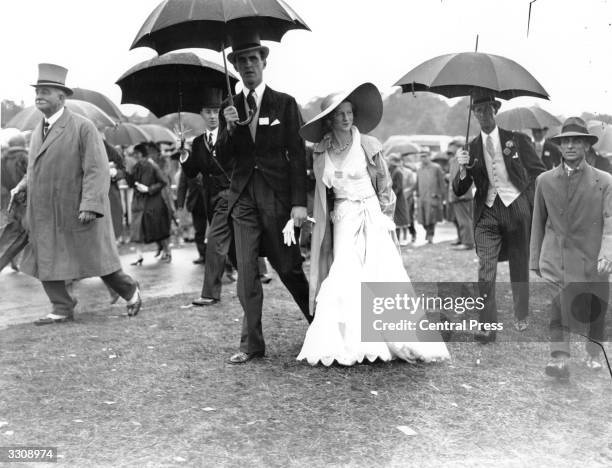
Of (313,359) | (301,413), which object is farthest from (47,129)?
(301,413)

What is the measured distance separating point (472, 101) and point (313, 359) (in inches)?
105

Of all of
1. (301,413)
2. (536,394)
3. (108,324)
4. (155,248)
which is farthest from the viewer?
(155,248)

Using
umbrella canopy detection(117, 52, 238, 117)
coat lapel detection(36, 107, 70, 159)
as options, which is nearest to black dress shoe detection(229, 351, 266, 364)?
umbrella canopy detection(117, 52, 238, 117)

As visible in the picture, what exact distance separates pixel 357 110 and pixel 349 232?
0.95 m

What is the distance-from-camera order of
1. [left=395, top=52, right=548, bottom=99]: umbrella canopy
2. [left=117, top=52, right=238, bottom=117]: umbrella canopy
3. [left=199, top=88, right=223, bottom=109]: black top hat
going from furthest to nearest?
[left=199, top=88, right=223, bottom=109]: black top hat → [left=117, top=52, right=238, bottom=117]: umbrella canopy → [left=395, top=52, right=548, bottom=99]: umbrella canopy

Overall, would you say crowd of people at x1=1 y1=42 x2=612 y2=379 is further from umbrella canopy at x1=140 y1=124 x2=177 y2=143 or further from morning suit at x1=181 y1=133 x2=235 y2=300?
umbrella canopy at x1=140 y1=124 x2=177 y2=143

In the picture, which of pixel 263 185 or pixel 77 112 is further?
pixel 77 112

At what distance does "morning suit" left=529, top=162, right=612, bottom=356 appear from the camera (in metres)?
5.24

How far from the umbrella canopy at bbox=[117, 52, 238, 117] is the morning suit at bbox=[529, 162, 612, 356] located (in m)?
3.38

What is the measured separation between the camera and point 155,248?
14406mm

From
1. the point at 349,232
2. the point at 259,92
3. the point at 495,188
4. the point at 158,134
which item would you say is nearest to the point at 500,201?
the point at 495,188

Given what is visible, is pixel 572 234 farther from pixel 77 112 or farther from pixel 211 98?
pixel 77 112

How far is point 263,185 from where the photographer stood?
5.67m

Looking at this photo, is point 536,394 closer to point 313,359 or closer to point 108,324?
point 313,359
